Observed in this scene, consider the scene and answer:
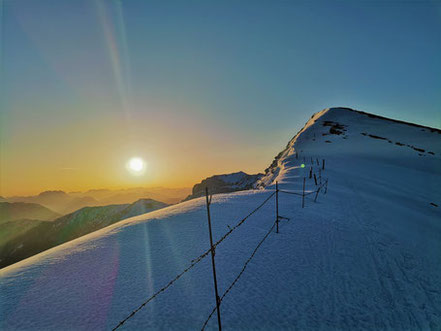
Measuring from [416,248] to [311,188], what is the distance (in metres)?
8.33

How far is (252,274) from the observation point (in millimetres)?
7453

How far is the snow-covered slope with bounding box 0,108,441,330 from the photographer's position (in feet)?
19.6

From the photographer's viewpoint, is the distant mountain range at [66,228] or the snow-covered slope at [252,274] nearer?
the snow-covered slope at [252,274]

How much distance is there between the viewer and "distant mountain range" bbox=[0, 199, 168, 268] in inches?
4592

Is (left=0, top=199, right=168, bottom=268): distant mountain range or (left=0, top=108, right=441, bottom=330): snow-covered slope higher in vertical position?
(left=0, top=108, right=441, bottom=330): snow-covered slope

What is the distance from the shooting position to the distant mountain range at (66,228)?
116644 millimetres

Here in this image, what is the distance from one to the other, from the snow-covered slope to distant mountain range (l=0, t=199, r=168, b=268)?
4310 inches

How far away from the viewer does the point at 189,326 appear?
5.60m

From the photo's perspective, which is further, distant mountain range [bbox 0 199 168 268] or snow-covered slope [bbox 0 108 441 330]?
distant mountain range [bbox 0 199 168 268]

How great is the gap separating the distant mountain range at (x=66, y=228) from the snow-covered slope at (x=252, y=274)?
109480mm

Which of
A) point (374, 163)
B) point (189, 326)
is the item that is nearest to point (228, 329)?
point (189, 326)

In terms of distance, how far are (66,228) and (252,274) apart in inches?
5923

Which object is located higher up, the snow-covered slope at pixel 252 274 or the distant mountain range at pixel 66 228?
the snow-covered slope at pixel 252 274

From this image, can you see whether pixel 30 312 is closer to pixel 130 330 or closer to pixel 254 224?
pixel 130 330
